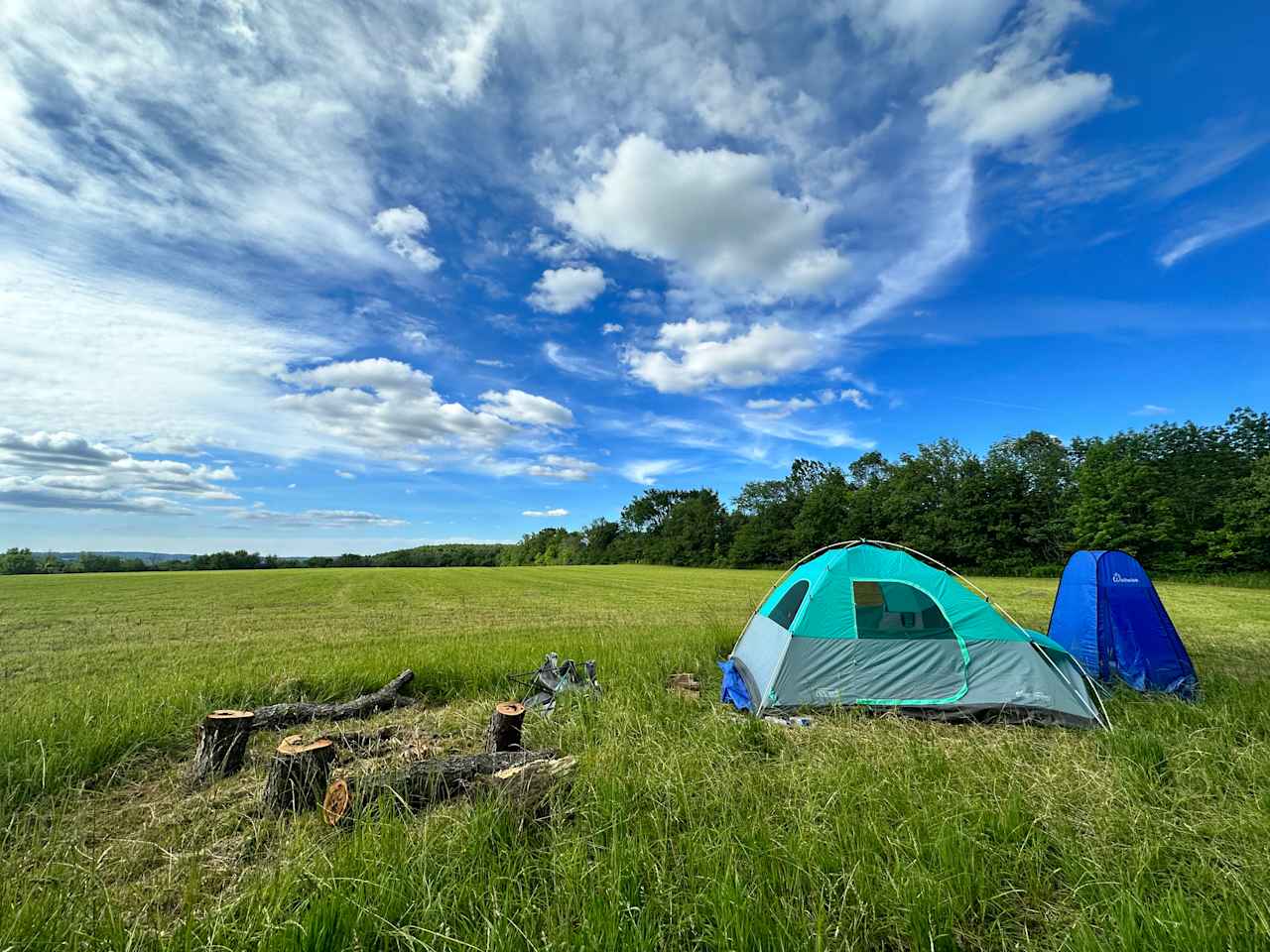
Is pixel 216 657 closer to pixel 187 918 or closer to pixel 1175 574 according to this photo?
pixel 187 918

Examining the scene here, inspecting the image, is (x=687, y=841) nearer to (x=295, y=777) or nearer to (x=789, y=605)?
(x=295, y=777)

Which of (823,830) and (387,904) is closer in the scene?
(387,904)

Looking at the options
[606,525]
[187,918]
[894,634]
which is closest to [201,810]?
[187,918]

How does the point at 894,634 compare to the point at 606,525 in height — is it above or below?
below

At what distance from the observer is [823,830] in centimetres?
300

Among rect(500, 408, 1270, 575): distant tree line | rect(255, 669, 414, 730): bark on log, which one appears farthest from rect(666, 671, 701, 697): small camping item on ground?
rect(500, 408, 1270, 575): distant tree line

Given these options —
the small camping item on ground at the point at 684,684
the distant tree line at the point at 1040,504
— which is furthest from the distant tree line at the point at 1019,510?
the small camping item on ground at the point at 684,684

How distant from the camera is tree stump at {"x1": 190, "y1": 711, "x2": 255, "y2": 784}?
4.14 m

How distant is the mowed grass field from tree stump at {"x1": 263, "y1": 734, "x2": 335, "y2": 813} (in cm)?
19

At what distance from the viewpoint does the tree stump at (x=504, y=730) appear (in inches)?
173

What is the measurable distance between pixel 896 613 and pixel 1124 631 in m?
2.94

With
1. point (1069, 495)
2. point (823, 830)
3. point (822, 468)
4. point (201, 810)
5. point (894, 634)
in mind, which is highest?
point (822, 468)

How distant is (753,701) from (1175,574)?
47.8 meters

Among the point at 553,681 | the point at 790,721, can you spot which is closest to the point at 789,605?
the point at 790,721
